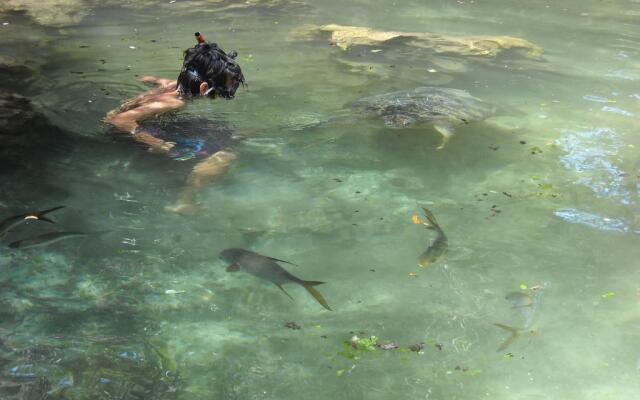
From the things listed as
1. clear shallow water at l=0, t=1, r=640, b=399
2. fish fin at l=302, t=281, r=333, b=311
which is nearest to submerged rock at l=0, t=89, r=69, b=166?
clear shallow water at l=0, t=1, r=640, b=399

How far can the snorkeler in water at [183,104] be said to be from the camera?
17.4 ft

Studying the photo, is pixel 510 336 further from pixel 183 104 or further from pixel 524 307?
pixel 183 104

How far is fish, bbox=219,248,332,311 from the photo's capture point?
395cm

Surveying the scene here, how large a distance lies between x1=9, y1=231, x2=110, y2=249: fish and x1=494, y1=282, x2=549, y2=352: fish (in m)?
2.95

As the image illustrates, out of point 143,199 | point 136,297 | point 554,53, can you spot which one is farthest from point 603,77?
point 136,297

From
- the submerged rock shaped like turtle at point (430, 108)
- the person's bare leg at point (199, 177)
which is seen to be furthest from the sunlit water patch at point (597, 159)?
the person's bare leg at point (199, 177)

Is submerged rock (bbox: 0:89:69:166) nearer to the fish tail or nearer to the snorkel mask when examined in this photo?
the fish tail

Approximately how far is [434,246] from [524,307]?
866 millimetres

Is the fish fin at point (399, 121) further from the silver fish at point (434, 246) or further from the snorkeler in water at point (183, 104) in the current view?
the silver fish at point (434, 246)

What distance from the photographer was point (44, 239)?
4.35 metres

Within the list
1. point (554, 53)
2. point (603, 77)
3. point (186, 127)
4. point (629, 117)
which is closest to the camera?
point (186, 127)

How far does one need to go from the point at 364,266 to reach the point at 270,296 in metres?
0.75

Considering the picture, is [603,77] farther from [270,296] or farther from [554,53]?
[270,296]

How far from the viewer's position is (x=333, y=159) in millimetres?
6086
